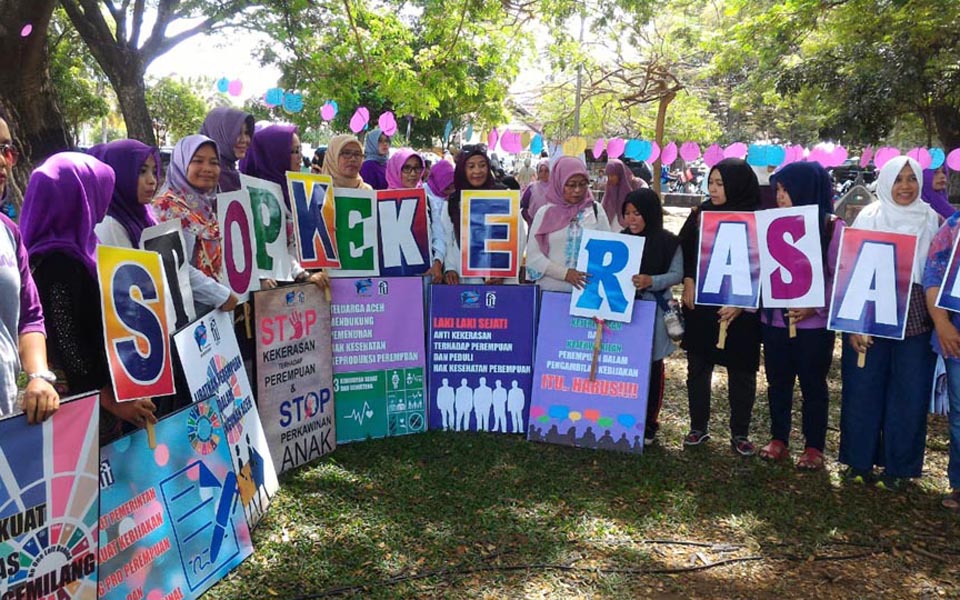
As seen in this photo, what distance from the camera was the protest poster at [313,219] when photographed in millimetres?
3840

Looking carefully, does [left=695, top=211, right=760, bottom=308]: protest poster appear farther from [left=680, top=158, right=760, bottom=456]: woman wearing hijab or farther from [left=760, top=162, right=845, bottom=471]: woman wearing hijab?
[left=760, top=162, right=845, bottom=471]: woman wearing hijab

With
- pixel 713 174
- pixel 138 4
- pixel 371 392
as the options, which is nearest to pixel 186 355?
pixel 371 392

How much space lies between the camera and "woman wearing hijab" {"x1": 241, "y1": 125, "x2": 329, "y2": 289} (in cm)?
403

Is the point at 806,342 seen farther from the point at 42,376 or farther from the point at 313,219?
the point at 42,376

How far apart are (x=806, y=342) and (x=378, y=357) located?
96.1 inches

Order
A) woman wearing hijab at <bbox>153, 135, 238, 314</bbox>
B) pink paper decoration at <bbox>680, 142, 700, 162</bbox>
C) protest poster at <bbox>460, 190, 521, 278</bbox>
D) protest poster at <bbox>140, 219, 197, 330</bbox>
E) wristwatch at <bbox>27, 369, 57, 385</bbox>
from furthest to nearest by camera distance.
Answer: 1. pink paper decoration at <bbox>680, 142, 700, 162</bbox>
2. protest poster at <bbox>460, 190, 521, 278</bbox>
3. woman wearing hijab at <bbox>153, 135, 238, 314</bbox>
4. protest poster at <bbox>140, 219, 197, 330</bbox>
5. wristwatch at <bbox>27, 369, 57, 385</bbox>

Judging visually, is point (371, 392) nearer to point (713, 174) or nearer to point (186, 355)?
point (186, 355)

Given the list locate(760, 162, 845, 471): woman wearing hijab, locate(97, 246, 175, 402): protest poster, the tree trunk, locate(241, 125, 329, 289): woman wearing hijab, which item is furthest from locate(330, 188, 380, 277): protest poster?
the tree trunk

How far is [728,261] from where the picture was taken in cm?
392

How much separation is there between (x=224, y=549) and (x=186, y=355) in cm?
79

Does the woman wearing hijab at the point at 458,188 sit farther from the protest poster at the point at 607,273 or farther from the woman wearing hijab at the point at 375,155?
the woman wearing hijab at the point at 375,155

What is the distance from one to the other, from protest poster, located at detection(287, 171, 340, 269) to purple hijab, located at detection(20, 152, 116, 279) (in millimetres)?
1414

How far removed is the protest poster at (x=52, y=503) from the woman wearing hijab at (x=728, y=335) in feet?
10.4

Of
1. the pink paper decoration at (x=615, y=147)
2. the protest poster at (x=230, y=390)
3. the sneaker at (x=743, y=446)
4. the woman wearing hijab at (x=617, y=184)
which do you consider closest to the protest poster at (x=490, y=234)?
the protest poster at (x=230, y=390)
